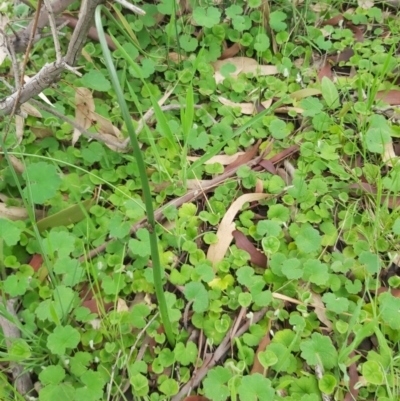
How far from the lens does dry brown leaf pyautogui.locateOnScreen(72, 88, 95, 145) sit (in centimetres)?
153

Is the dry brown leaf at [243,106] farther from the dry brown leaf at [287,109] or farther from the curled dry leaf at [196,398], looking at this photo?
the curled dry leaf at [196,398]

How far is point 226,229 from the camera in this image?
135 centimetres

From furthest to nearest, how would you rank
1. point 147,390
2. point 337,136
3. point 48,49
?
point 48,49 < point 337,136 < point 147,390

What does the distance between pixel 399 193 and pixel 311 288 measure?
1.41 ft

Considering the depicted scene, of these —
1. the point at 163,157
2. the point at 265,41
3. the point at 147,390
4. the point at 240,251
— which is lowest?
the point at 147,390

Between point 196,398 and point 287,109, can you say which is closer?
point 196,398

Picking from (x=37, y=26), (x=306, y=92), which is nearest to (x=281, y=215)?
(x=306, y=92)

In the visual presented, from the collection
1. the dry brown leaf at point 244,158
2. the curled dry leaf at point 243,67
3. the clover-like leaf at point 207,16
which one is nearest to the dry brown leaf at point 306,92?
the curled dry leaf at point 243,67

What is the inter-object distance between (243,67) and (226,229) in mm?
692

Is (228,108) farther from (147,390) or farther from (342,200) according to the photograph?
(147,390)

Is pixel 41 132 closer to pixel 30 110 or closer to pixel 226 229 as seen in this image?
pixel 30 110

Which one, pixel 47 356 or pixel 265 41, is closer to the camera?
pixel 47 356

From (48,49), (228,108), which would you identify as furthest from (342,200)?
(48,49)

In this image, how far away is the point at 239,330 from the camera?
1206mm
